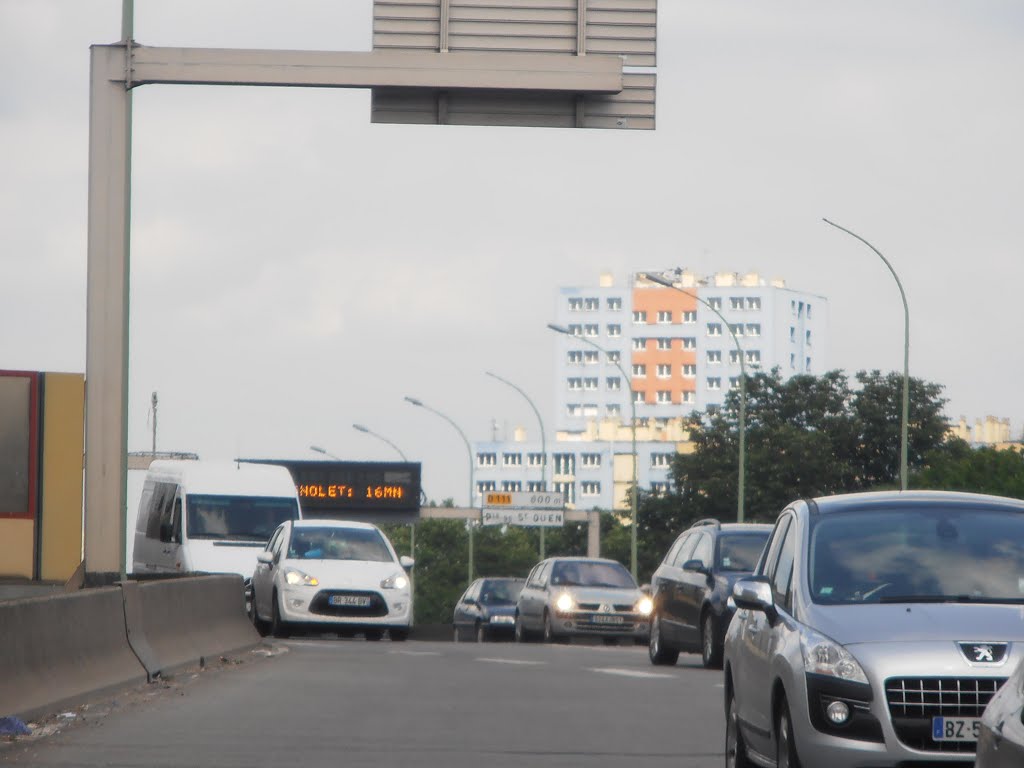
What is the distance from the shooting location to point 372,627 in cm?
2722

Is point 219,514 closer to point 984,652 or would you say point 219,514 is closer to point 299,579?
point 299,579

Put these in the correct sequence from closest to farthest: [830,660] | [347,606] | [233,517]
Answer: [830,660] → [347,606] → [233,517]

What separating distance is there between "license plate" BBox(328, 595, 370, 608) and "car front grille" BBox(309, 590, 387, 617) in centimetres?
2

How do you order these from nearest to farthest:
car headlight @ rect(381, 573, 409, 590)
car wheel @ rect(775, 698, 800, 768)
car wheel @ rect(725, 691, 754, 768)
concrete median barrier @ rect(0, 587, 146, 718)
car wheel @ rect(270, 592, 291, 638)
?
car wheel @ rect(775, 698, 800, 768) → car wheel @ rect(725, 691, 754, 768) → concrete median barrier @ rect(0, 587, 146, 718) → car wheel @ rect(270, 592, 291, 638) → car headlight @ rect(381, 573, 409, 590)

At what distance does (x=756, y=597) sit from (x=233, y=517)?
22.5 metres

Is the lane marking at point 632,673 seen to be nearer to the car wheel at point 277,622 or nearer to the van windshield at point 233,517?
the car wheel at point 277,622

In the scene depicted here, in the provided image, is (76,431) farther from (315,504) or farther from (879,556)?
(315,504)

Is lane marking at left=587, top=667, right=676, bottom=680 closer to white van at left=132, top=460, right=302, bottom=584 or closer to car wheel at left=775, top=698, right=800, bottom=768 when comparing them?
white van at left=132, top=460, right=302, bottom=584

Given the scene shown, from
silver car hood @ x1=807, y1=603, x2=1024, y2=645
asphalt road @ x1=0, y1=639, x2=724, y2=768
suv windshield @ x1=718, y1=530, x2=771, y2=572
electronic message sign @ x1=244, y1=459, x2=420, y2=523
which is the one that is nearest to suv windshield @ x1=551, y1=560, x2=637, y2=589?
suv windshield @ x1=718, y1=530, x2=771, y2=572

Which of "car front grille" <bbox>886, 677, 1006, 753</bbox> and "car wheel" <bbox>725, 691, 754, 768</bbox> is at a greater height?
"car front grille" <bbox>886, 677, 1006, 753</bbox>

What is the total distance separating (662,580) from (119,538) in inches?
302

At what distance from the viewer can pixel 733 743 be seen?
10.5 m

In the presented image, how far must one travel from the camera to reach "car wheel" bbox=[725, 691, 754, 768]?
1009 centimetres

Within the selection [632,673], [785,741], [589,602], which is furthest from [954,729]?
[589,602]
